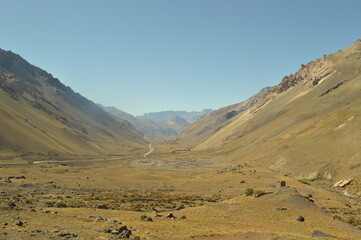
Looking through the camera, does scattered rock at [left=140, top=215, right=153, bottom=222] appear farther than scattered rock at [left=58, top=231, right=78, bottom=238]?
Yes

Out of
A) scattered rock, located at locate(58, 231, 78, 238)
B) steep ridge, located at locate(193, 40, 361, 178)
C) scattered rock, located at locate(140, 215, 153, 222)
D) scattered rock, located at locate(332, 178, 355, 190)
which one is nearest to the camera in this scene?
scattered rock, located at locate(58, 231, 78, 238)

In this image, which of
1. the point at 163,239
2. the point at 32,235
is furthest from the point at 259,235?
the point at 32,235

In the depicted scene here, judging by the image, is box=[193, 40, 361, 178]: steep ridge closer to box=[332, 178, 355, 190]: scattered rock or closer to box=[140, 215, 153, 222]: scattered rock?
box=[332, 178, 355, 190]: scattered rock

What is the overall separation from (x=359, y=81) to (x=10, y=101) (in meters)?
212

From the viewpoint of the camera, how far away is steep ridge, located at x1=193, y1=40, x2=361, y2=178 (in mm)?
85625

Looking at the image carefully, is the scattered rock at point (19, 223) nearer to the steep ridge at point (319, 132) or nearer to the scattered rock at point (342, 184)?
the scattered rock at point (342, 184)

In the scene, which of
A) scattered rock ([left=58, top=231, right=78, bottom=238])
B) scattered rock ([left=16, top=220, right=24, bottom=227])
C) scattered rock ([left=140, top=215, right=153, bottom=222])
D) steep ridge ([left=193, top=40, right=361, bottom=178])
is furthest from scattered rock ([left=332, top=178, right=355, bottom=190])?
scattered rock ([left=16, top=220, right=24, bottom=227])

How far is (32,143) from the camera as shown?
468 ft

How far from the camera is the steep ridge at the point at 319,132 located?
8562cm

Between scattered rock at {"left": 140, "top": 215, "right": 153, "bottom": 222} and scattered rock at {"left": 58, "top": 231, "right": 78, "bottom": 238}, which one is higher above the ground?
scattered rock at {"left": 58, "top": 231, "right": 78, "bottom": 238}

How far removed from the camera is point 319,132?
110 meters

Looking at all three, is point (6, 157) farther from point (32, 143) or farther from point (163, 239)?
point (163, 239)

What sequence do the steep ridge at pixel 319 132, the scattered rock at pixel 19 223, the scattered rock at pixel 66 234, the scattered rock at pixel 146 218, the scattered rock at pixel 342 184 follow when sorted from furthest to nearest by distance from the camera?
the steep ridge at pixel 319 132 → the scattered rock at pixel 342 184 → the scattered rock at pixel 146 218 → the scattered rock at pixel 19 223 → the scattered rock at pixel 66 234

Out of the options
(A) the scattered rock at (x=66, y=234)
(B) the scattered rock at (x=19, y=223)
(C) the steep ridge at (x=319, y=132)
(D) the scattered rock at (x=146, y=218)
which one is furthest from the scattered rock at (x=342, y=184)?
(B) the scattered rock at (x=19, y=223)
